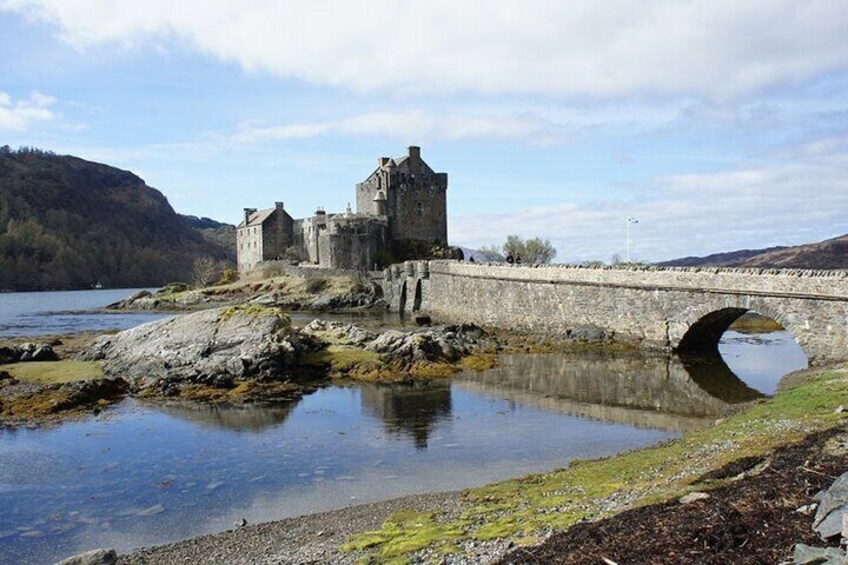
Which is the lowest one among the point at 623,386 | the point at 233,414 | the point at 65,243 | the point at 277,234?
the point at 233,414

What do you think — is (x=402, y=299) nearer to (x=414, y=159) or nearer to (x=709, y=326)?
(x=414, y=159)

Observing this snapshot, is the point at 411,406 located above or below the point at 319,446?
above

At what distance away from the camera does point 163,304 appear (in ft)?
262

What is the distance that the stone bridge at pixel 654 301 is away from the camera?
28703 mm

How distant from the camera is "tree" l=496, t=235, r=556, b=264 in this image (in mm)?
95250

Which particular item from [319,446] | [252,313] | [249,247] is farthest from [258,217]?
[319,446]

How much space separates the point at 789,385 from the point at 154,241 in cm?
19556

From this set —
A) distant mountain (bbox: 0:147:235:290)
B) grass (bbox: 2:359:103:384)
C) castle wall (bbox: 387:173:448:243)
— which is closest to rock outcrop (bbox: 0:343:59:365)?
grass (bbox: 2:359:103:384)

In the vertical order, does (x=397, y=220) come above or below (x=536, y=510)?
above

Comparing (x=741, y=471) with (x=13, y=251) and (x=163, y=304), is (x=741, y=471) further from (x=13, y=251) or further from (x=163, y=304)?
(x=13, y=251)

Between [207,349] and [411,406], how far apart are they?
1174 centimetres

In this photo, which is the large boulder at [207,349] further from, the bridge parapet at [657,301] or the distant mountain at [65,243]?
the distant mountain at [65,243]

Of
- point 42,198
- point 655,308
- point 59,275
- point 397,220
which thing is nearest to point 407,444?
point 655,308

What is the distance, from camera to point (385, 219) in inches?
3105
